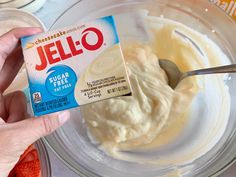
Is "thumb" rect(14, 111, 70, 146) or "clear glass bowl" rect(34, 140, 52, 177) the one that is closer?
"thumb" rect(14, 111, 70, 146)

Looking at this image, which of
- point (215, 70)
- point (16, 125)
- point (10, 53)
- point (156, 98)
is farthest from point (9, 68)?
point (215, 70)

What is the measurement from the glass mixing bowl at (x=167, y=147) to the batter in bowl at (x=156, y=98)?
2 cm

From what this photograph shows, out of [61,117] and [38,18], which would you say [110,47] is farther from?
[38,18]

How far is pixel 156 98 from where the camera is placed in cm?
79

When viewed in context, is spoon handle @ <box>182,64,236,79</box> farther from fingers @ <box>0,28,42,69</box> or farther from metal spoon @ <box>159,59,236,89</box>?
fingers @ <box>0,28,42,69</box>

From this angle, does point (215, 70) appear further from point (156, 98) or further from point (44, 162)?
point (44, 162)

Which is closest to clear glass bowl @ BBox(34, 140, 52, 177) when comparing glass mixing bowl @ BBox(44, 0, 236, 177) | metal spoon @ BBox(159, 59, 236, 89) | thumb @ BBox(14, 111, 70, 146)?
glass mixing bowl @ BBox(44, 0, 236, 177)

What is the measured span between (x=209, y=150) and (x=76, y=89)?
1.17ft

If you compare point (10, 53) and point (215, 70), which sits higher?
point (10, 53)

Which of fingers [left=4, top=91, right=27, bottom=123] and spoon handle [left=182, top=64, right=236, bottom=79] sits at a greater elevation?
fingers [left=4, top=91, right=27, bottom=123]

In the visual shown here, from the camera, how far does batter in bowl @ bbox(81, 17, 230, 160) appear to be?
783 mm

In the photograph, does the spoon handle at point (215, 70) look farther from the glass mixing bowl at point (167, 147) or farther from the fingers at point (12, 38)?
the fingers at point (12, 38)

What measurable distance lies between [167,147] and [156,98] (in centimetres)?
13

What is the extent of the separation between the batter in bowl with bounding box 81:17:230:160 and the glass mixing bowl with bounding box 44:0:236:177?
0.06 ft
